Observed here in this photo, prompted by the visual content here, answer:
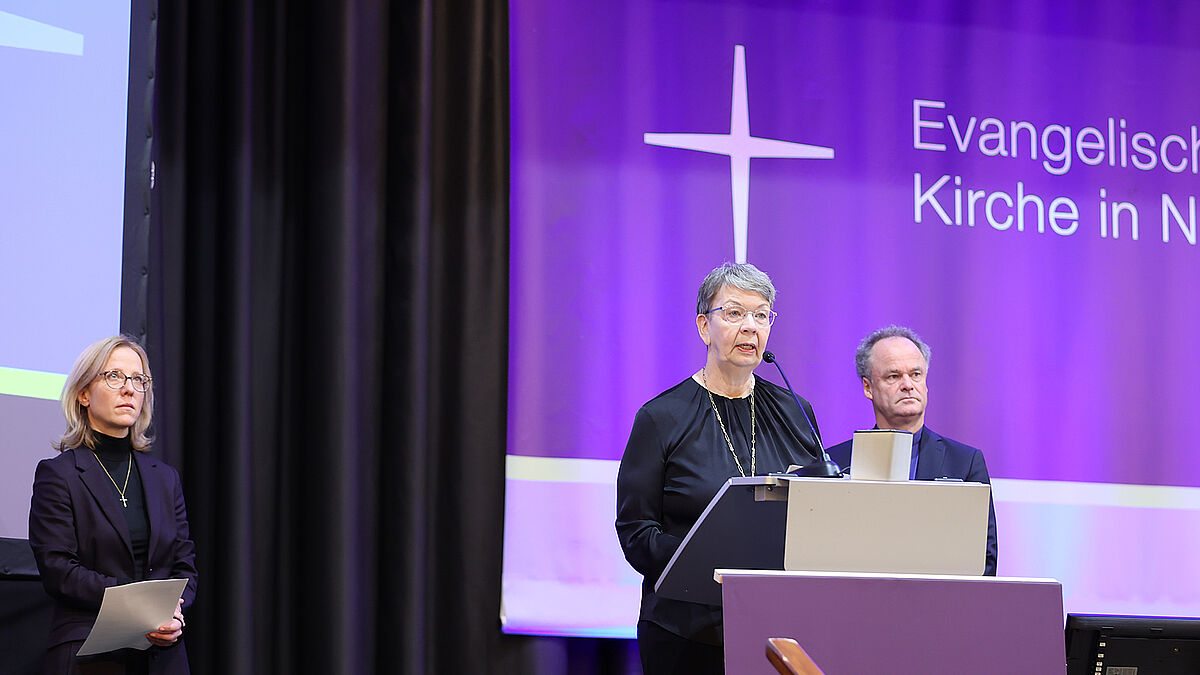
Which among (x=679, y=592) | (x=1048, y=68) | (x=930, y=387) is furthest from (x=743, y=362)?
(x=1048, y=68)

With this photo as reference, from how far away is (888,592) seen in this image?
1.97m

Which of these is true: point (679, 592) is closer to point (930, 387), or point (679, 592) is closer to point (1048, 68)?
point (930, 387)

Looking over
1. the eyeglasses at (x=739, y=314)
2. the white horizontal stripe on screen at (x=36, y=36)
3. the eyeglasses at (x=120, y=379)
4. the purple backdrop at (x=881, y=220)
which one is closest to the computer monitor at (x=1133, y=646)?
the eyeglasses at (x=739, y=314)

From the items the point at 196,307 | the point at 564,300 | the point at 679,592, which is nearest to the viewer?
the point at 679,592

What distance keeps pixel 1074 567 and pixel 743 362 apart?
2168 mm

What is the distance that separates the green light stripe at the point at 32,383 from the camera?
10.3ft

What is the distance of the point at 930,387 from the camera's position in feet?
13.9

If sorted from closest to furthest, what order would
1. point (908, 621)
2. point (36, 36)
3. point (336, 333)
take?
point (908, 621)
point (36, 36)
point (336, 333)

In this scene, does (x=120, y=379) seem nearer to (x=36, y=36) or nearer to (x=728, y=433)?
(x=36, y=36)

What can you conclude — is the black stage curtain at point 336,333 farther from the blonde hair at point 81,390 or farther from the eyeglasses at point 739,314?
the eyeglasses at point 739,314

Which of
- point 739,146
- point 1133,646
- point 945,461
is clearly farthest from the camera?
point 739,146

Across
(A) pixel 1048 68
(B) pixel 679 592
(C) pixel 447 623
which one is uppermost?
(A) pixel 1048 68

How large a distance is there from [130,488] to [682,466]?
4.69 feet

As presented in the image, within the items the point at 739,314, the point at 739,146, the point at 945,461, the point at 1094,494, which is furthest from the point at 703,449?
the point at 1094,494
